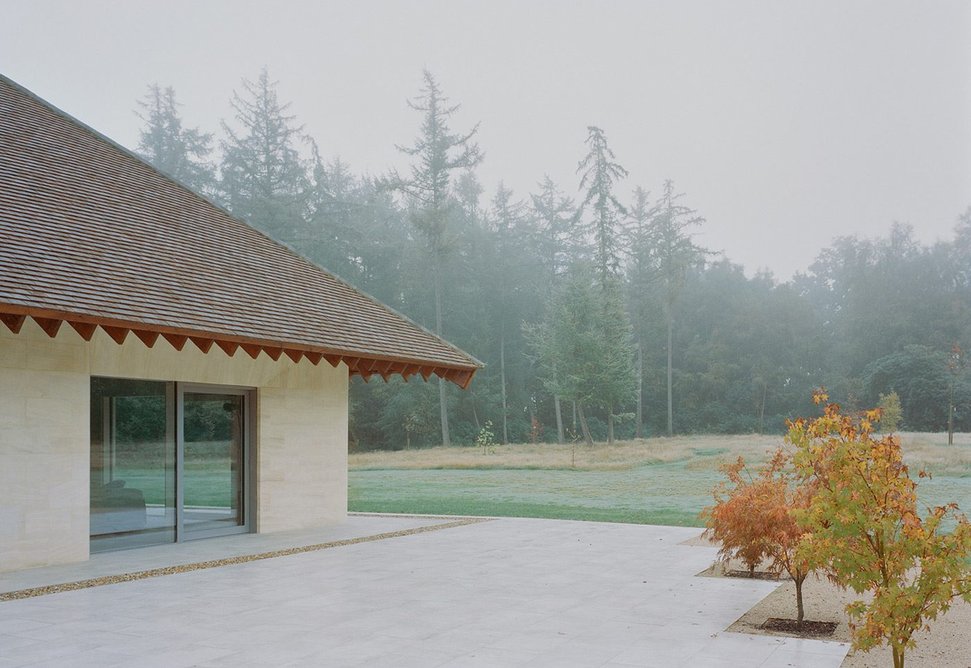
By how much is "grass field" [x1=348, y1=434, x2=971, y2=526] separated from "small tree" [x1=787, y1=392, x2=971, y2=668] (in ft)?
33.2

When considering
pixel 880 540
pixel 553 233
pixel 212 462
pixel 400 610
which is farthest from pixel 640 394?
pixel 880 540

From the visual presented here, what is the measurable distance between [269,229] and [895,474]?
3630 cm

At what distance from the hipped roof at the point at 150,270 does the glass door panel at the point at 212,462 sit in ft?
4.06

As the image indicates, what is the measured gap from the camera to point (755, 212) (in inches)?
1823

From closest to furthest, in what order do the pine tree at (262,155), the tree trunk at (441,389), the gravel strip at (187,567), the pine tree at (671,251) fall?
the gravel strip at (187,567) → the tree trunk at (441,389) → the pine tree at (262,155) → the pine tree at (671,251)

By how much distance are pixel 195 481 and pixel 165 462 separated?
589mm

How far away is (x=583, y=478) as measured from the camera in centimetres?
2770

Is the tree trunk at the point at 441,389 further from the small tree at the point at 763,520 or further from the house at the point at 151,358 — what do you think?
the small tree at the point at 763,520

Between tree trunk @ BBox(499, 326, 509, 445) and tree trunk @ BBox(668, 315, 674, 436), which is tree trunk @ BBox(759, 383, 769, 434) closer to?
tree trunk @ BBox(668, 315, 674, 436)

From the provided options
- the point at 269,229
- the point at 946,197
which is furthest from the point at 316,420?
the point at 946,197

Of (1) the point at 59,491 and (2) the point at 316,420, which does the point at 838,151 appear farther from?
(1) the point at 59,491

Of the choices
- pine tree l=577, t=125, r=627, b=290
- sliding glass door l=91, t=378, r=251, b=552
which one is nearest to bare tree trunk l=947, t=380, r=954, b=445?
pine tree l=577, t=125, r=627, b=290

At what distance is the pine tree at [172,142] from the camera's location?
141ft

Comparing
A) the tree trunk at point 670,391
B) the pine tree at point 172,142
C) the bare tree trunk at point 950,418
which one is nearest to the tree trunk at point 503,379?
the tree trunk at point 670,391
